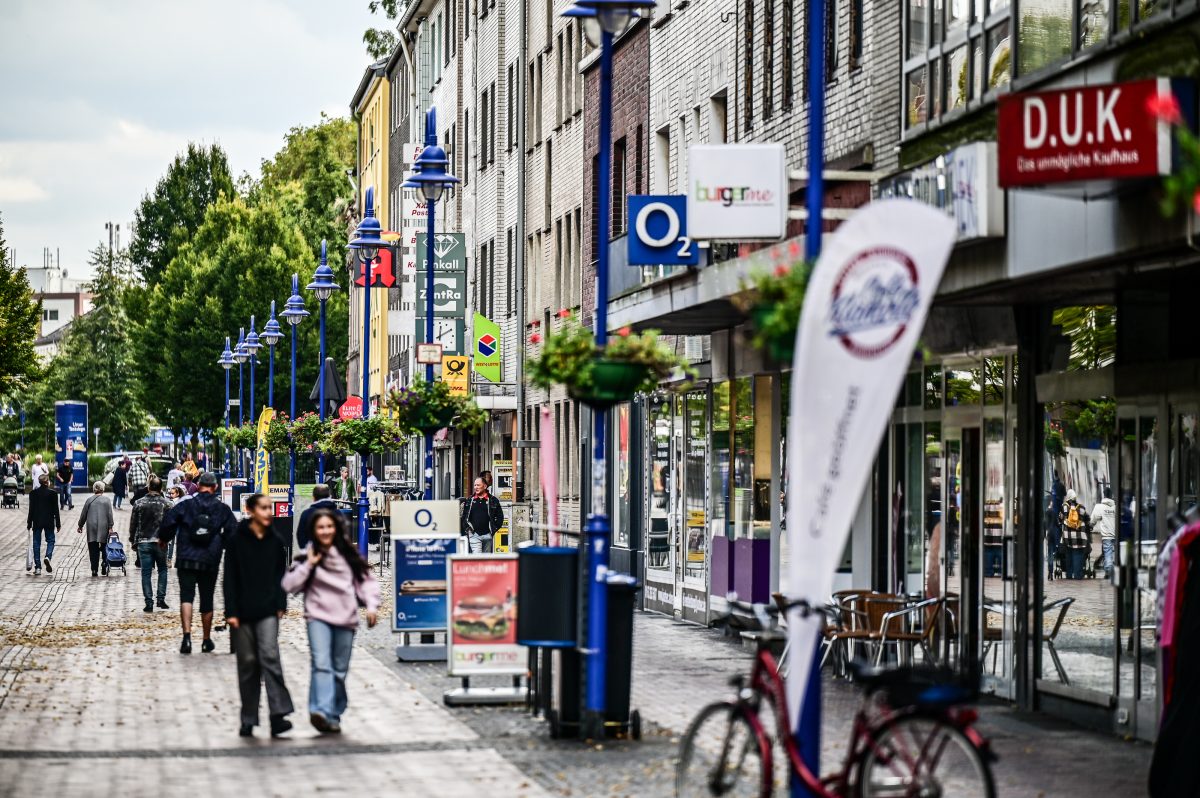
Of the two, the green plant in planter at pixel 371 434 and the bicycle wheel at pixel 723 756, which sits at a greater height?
the green plant in planter at pixel 371 434

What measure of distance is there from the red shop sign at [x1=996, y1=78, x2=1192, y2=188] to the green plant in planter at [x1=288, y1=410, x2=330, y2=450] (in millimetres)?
37117

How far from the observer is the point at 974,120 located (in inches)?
695

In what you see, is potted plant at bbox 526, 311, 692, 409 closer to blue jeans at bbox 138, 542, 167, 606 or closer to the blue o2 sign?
the blue o2 sign

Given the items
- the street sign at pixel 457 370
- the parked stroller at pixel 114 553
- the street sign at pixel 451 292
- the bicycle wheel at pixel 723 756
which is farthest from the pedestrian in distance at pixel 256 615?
the street sign at pixel 451 292

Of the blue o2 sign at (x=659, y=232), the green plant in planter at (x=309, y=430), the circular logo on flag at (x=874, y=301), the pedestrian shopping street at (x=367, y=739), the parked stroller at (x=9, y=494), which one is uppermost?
the blue o2 sign at (x=659, y=232)

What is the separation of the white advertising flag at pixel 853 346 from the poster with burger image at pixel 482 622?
8176 mm

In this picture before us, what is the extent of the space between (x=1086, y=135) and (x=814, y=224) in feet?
6.82

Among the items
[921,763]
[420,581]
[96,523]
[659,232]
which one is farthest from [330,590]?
[96,523]

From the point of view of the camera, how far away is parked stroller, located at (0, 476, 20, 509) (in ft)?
270

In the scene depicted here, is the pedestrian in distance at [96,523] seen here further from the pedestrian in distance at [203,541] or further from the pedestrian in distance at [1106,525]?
the pedestrian in distance at [1106,525]

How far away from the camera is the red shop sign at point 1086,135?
1205cm

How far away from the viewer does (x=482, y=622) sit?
18156 mm

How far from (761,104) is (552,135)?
1886 centimetres

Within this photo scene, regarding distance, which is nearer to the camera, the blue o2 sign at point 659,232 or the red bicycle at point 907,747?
the red bicycle at point 907,747
